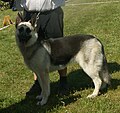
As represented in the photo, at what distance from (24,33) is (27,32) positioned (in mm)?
64

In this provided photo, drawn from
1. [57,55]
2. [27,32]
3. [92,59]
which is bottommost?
[92,59]

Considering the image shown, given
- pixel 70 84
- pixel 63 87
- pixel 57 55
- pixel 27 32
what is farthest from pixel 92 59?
pixel 27 32

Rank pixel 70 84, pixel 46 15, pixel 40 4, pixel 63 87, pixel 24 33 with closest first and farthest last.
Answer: pixel 24 33 < pixel 40 4 < pixel 46 15 < pixel 63 87 < pixel 70 84

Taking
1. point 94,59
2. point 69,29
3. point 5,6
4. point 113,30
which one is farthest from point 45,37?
point 5,6

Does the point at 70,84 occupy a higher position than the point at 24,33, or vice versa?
the point at 24,33

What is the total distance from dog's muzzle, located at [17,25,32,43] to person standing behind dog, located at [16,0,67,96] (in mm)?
416

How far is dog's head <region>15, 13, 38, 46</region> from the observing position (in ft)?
18.6

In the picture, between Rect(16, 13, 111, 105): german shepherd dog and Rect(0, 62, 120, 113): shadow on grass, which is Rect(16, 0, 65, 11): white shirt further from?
Rect(0, 62, 120, 113): shadow on grass

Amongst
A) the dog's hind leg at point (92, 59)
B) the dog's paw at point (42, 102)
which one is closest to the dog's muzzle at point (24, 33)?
the dog's hind leg at point (92, 59)

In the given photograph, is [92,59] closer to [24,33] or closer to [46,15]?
[46,15]

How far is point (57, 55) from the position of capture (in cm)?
600

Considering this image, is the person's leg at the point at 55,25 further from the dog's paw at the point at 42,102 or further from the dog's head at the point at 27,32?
the dog's paw at the point at 42,102

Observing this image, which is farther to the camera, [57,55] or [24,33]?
[57,55]

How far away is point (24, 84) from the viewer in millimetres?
7246
